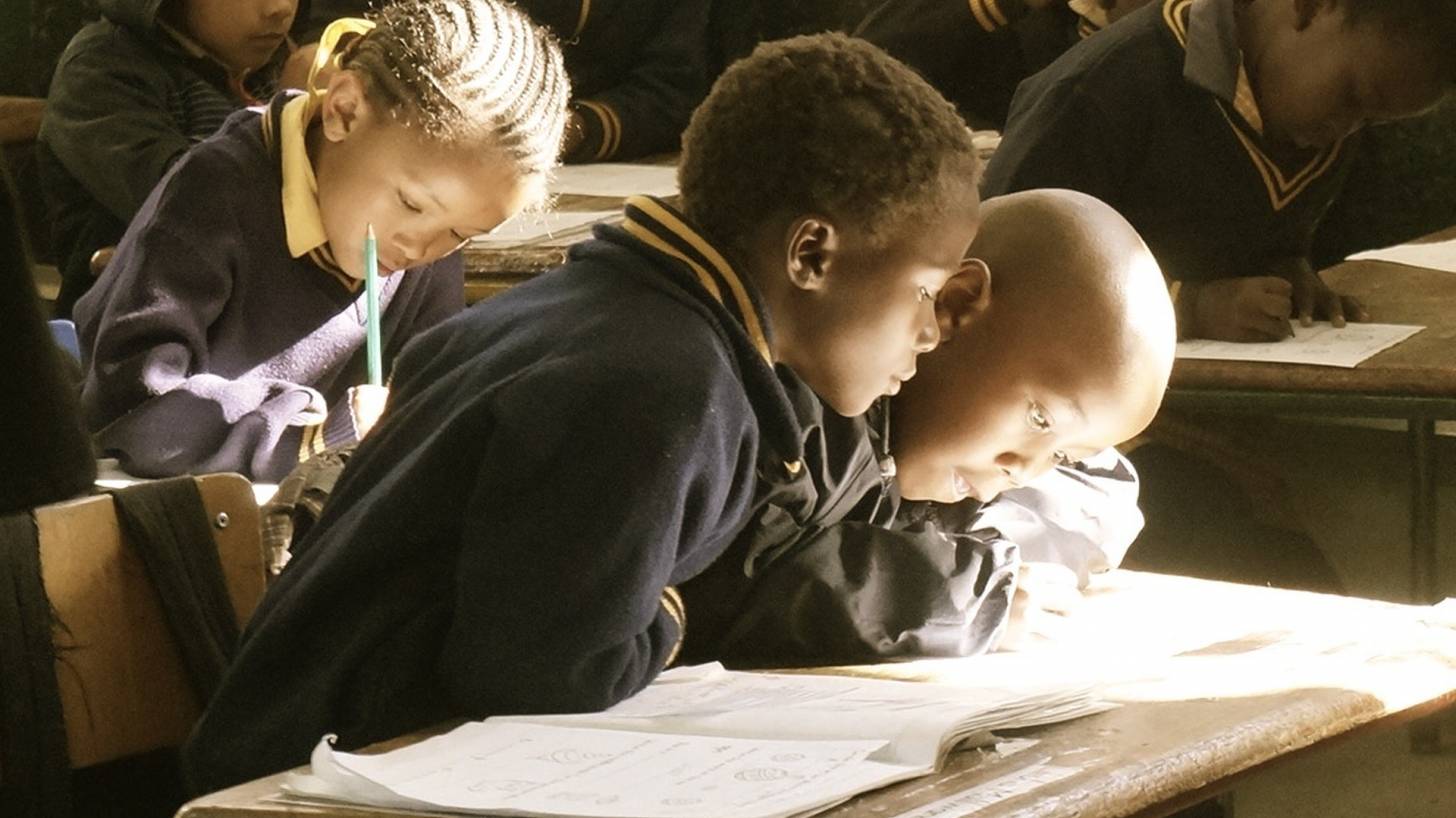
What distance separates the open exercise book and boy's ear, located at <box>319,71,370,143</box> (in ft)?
3.91

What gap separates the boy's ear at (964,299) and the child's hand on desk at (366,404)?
0.57 meters

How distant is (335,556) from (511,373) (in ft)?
0.51

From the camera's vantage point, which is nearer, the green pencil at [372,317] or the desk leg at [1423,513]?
the green pencil at [372,317]

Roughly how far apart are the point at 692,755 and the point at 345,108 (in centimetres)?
138

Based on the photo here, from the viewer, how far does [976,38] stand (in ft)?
11.7

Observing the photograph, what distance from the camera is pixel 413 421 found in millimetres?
1348

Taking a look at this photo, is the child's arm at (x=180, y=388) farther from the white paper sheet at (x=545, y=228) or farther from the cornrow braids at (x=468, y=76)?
the white paper sheet at (x=545, y=228)

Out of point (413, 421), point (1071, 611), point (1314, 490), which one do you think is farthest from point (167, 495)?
point (1314, 490)

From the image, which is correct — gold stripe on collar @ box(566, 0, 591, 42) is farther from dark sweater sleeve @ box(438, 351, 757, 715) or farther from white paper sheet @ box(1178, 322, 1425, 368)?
dark sweater sleeve @ box(438, 351, 757, 715)

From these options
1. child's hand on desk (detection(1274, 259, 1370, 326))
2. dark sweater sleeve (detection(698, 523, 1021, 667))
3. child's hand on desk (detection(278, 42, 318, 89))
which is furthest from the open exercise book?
child's hand on desk (detection(278, 42, 318, 89))

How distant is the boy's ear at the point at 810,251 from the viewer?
4.59 feet

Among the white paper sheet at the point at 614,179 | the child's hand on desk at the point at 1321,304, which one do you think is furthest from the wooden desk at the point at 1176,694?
the white paper sheet at the point at 614,179

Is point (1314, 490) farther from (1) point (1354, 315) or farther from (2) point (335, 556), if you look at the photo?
(2) point (335, 556)

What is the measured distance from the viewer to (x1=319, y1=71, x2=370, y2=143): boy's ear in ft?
7.41
